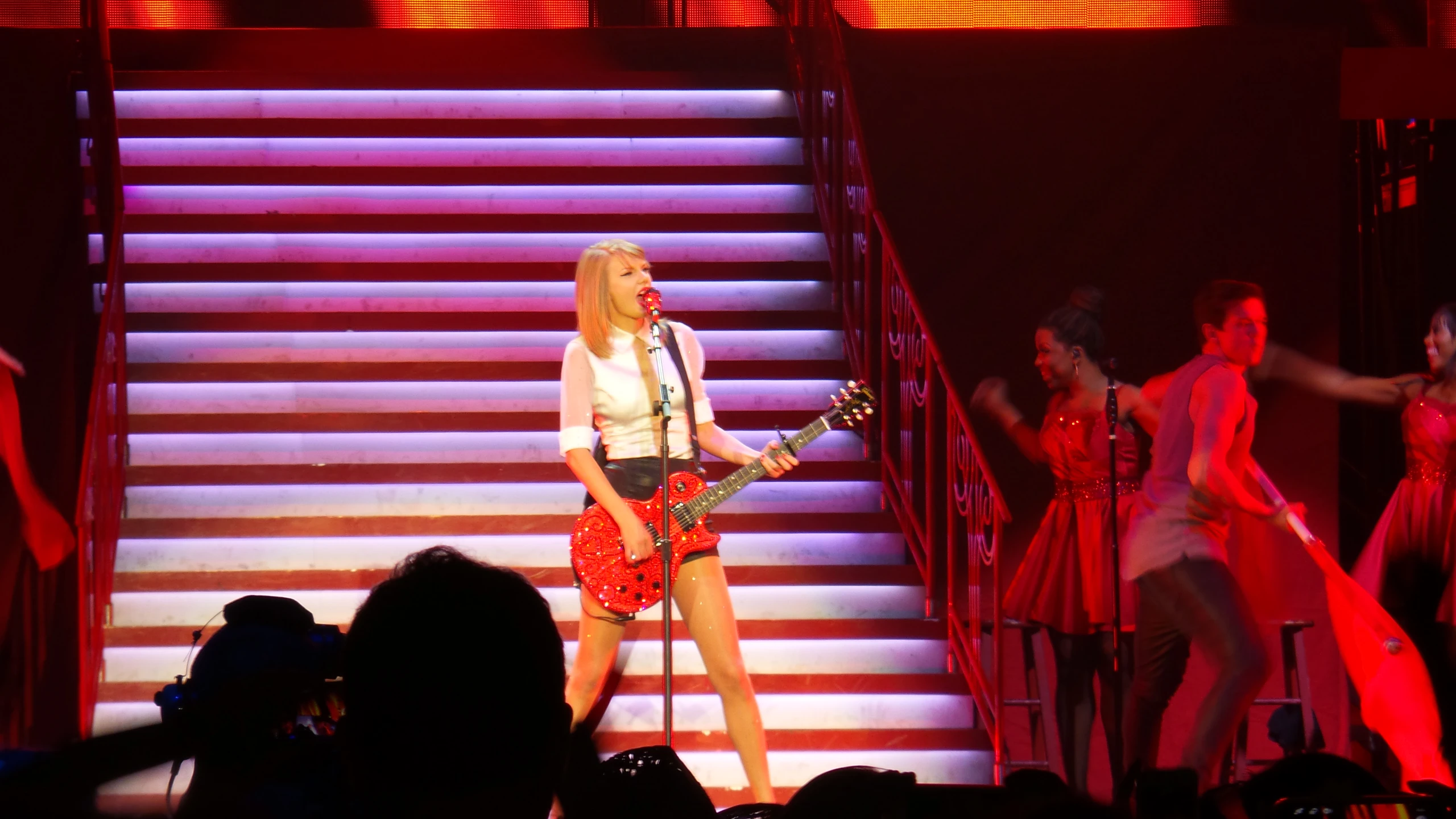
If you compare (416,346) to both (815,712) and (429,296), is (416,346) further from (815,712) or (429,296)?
(815,712)

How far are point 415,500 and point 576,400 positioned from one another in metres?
2.20

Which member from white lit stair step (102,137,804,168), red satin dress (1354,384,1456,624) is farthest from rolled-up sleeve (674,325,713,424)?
red satin dress (1354,384,1456,624)

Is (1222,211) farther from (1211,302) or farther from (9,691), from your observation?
(9,691)

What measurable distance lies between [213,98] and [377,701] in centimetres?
828

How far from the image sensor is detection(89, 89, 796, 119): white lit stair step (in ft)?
28.4

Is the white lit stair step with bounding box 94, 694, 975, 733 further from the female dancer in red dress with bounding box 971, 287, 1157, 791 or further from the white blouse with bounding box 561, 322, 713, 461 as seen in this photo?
the white blouse with bounding box 561, 322, 713, 461

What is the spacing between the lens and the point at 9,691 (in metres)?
6.54

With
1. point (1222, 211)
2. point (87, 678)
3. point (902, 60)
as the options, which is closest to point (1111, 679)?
point (1222, 211)

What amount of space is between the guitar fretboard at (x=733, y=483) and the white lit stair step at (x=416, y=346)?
2.44 meters

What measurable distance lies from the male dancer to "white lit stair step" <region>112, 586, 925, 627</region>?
1.28 metres

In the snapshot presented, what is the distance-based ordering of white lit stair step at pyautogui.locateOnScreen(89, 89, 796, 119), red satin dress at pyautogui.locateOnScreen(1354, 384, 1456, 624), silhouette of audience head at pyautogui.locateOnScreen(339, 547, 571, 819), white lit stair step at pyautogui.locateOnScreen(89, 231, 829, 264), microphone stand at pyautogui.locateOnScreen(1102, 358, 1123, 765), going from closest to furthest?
silhouette of audience head at pyautogui.locateOnScreen(339, 547, 571, 819) → microphone stand at pyautogui.locateOnScreen(1102, 358, 1123, 765) → red satin dress at pyautogui.locateOnScreen(1354, 384, 1456, 624) → white lit stair step at pyautogui.locateOnScreen(89, 231, 829, 264) → white lit stair step at pyautogui.locateOnScreen(89, 89, 796, 119)

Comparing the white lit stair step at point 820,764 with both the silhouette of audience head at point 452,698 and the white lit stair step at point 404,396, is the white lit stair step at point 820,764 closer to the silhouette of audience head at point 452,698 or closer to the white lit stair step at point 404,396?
the white lit stair step at point 404,396

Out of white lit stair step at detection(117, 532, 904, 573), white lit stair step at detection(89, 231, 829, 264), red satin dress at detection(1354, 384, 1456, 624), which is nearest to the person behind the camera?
white lit stair step at detection(117, 532, 904, 573)

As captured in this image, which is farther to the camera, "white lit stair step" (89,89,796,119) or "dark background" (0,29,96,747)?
"white lit stair step" (89,89,796,119)
